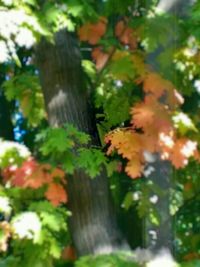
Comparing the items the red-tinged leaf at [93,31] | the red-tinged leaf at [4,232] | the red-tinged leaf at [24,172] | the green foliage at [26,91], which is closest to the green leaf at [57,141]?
the red-tinged leaf at [24,172]

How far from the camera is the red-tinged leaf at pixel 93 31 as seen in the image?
2163 mm

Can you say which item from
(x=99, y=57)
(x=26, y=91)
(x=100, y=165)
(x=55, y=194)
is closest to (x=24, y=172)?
(x=55, y=194)

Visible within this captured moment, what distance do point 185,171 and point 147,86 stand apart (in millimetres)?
797

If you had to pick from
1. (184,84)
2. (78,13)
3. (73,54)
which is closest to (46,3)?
(78,13)

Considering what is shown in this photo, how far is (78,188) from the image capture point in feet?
6.29

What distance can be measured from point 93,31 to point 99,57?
0.35ft

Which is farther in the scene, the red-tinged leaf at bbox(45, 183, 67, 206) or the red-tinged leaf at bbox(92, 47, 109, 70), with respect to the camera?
the red-tinged leaf at bbox(92, 47, 109, 70)

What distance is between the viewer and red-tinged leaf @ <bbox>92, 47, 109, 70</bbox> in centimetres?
223

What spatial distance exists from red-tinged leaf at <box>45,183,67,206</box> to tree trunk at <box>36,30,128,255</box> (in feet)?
0.19

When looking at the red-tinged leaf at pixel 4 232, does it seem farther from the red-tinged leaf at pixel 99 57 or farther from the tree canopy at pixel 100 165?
the red-tinged leaf at pixel 99 57

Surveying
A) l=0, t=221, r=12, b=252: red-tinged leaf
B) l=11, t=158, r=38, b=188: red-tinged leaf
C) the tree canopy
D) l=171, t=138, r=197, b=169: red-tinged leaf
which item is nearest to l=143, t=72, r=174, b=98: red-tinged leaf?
the tree canopy

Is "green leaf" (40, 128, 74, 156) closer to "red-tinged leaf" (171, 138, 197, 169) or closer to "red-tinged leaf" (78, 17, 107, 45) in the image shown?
"red-tinged leaf" (171, 138, 197, 169)

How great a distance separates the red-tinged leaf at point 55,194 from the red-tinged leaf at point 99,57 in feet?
1.92

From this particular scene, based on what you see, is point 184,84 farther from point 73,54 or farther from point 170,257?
point 170,257
